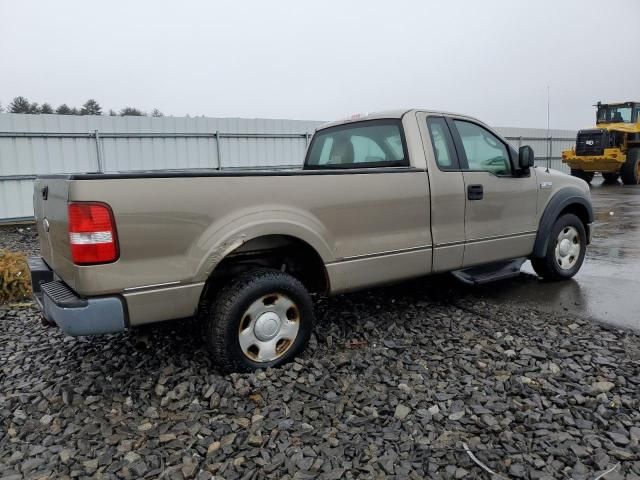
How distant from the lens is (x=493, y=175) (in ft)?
15.0

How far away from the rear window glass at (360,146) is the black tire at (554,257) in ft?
6.88

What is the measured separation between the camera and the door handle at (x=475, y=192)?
14.1 feet

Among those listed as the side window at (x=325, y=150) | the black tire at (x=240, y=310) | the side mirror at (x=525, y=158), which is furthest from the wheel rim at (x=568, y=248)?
the black tire at (x=240, y=310)

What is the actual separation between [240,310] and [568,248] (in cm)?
400

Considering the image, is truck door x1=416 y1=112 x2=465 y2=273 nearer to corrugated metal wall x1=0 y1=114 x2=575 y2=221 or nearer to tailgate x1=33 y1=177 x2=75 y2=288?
tailgate x1=33 y1=177 x2=75 y2=288

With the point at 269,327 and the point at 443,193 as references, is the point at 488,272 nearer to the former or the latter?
the point at 443,193

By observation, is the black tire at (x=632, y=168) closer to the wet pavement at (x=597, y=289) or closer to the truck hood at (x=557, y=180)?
the wet pavement at (x=597, y=289)

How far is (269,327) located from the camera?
10.9 feet

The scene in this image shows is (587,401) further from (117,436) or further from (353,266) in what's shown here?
(117,436)

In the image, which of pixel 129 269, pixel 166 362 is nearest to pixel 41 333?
pixel 166 362

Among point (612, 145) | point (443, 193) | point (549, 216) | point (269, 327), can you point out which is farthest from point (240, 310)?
point (612, 145)

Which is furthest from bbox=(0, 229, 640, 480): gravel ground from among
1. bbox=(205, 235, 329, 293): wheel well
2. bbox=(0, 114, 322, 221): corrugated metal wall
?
bbox=(0, 114, 322, 221): corrugated metal wall

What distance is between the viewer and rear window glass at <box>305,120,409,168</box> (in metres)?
4.27

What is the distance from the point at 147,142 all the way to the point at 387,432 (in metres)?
10.9
